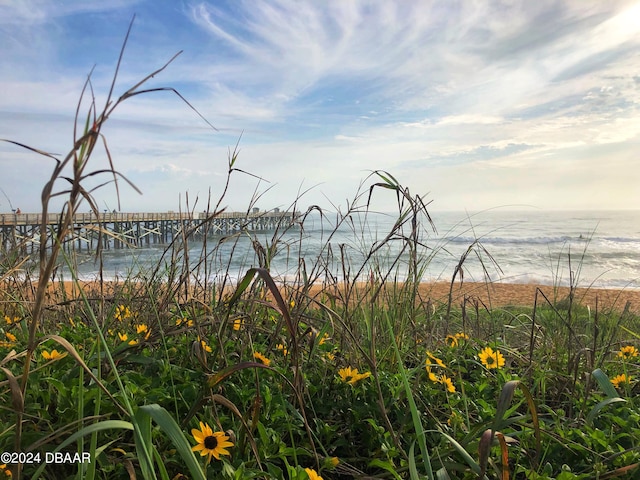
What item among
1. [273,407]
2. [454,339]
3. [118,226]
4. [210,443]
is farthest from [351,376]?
[118,226]

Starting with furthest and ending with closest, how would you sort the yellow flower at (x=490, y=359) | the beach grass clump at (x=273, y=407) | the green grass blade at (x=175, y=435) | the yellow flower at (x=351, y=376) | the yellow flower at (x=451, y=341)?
the yellow flower at (x=451, y=341), the yellow flower at (x=490, y=359), the yellow flower at (x=351, y=376), the beach grass clump at (x=273, y=407), the green grass blade at (x=175, y=435)

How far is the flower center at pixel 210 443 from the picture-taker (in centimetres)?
99

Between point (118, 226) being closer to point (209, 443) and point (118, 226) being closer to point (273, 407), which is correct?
point (273, 407)

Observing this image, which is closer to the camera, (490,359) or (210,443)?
(210,443)

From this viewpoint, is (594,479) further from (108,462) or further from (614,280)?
(614,280)

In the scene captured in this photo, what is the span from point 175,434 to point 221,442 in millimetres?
311

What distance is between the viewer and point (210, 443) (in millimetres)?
995

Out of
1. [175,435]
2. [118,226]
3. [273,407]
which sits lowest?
[273,407]

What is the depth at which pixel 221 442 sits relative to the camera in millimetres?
999

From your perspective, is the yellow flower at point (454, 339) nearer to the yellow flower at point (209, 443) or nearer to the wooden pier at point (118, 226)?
the wooden pier at point (118, 226)

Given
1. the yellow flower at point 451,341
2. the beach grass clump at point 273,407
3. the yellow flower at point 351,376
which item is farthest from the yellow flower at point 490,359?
the yellow flower at point 351,376

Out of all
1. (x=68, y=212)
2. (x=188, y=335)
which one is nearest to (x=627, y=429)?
(x=188, y=335)

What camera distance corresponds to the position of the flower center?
0.99 metres

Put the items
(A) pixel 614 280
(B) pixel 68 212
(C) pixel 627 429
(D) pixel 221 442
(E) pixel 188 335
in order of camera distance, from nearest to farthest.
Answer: (B) pixel 68 212 < (D) pixel 221 442 < (C) pixel 627 429 < (E) pixel 188 335 < (A) pixel 614 280
